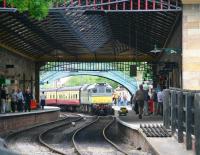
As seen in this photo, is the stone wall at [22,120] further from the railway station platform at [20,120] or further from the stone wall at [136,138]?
the stone wall at [136,138]

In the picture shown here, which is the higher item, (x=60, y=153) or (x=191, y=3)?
(x=191, y=3)

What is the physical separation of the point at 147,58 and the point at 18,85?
12.1m

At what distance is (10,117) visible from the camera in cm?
2786

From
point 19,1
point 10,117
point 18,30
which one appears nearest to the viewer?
point 19,1

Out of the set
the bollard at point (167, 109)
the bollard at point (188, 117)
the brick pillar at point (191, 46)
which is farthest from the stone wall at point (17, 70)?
the bollard at point (188, 117)

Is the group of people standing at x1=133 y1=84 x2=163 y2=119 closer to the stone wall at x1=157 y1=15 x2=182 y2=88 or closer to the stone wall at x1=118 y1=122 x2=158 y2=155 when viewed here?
the stone wall at x1=157 y1=15 x2=182 y2=88

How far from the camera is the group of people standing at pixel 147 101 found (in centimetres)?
2642

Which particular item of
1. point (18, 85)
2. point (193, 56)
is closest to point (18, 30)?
point (18, 85)

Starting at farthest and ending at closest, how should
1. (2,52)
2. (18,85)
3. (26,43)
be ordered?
1. (18,85)
2. (26,43)
3. (2,52)

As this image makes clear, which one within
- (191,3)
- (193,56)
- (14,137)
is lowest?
(14,137)

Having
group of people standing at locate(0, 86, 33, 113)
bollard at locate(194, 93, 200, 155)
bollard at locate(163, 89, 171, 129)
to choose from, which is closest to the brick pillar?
bollard at locate(163, 89, 171, 129)

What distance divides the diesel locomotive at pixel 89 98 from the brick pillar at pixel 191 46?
95.6 feet

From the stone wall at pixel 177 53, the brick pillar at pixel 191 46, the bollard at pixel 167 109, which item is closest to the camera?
the bollard at pixel 167 109

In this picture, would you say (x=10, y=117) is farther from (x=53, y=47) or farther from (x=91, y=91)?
(x=91, y=91)
